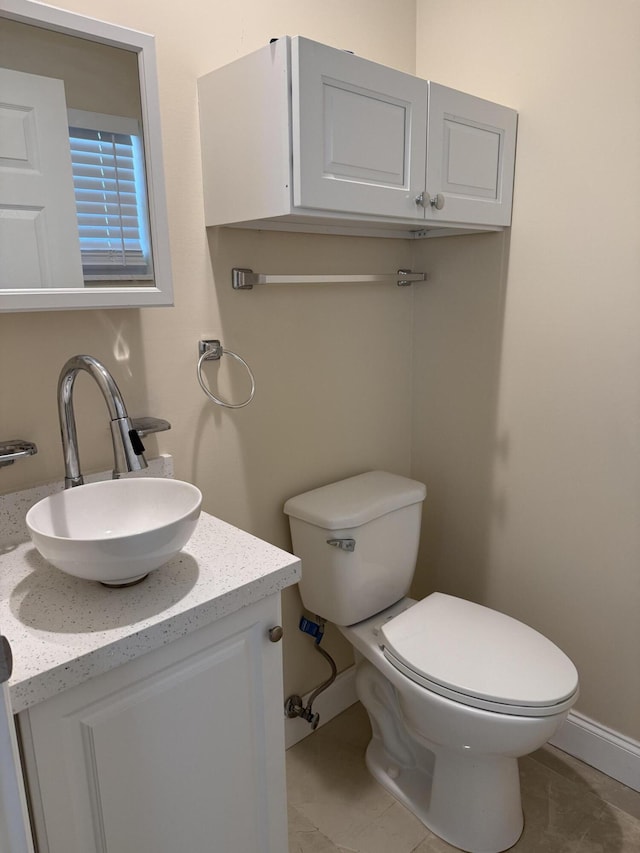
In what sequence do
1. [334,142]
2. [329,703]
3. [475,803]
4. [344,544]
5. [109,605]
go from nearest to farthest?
[109,605] → [334,142] → [475,803] → [344,544] → [329,703]

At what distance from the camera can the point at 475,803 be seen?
1.52 metres

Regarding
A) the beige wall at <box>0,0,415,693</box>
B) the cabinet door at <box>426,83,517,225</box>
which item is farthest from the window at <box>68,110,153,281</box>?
the cabinet door at <box>426,83,517,225</box>

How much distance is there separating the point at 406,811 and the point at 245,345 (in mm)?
1293

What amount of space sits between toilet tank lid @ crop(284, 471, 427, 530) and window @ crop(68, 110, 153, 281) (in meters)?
0.74

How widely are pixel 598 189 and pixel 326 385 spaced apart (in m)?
0.86

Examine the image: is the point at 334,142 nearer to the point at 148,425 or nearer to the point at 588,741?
the point at 148,425

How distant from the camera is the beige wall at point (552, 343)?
5.02ft

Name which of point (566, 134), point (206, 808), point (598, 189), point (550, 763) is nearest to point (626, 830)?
point (550, 763)

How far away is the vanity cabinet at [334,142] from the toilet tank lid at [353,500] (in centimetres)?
72

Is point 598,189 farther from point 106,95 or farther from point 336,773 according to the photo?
point 336,773

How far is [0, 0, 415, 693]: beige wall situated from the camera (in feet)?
4.14

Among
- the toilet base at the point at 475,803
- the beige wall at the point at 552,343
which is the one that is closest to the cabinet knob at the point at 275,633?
the toilet base at the point at 475,803

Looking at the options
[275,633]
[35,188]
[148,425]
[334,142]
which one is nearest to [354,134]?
[334,142]

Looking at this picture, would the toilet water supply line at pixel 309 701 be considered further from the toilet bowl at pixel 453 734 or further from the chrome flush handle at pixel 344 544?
the chrome flush handle at pixel 344 544
